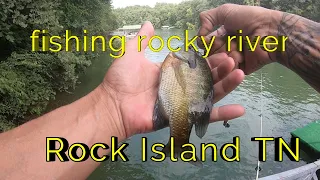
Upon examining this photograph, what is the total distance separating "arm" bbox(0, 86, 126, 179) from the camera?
227 centimetres

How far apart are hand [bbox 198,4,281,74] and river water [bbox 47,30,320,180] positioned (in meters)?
5.44

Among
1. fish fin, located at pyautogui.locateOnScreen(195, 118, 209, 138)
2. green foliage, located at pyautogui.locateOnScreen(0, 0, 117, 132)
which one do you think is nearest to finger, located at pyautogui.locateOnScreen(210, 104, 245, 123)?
fish fin, located at pyautogui.locateOnScreen(195, 118, 209, 138)

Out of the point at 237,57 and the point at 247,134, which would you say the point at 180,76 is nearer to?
the point at 237,57

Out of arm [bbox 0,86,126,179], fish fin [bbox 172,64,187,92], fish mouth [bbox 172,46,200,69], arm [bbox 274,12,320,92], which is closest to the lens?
arm [bbox 0,86,126,179]

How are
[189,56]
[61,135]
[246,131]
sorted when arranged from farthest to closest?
[246,131] → [189,56] → [61,135]

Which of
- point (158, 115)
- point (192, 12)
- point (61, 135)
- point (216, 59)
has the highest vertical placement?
point (192, 12)

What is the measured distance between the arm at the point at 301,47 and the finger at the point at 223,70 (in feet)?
3.77

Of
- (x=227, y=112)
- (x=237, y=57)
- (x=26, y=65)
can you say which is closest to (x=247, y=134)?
(x=26, y=65)

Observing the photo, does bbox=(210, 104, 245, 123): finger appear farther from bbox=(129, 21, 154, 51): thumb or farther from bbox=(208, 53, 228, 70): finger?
bbox=(129, 21, 154, 51): thumb

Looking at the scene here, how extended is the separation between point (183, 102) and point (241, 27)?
1.41 m

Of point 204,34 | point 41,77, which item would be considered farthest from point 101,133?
point 41,77

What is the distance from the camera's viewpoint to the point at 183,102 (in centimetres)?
283

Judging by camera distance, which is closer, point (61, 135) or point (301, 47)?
point (61, 135)

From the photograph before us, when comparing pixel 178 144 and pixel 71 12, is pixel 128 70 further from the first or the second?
pixel 71 12
